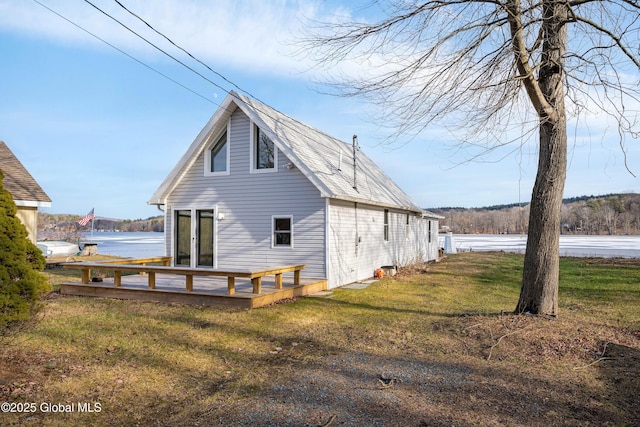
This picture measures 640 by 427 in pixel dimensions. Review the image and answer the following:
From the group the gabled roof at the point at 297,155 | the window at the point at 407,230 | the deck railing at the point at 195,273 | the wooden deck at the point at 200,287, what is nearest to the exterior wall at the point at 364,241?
the window at the point at 407,230

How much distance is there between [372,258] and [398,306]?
219 inches

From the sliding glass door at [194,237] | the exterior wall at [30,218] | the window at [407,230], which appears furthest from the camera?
the window at [407,230]

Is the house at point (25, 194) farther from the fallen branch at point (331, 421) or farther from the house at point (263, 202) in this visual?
the fallen branch at point (331, 421)

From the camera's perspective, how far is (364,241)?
13.9 meters

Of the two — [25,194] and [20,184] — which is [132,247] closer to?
[20,184]

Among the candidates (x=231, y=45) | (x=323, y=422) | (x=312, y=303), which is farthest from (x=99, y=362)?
(x=231, y=45)

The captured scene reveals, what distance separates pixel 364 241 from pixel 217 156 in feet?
18.9

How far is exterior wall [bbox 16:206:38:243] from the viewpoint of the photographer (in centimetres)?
1535

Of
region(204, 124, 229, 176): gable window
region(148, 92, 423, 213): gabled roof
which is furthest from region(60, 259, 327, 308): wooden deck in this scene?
region(204, 124, 229, 176): gable window

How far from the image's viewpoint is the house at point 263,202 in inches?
463

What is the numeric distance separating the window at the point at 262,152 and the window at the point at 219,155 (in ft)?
3.89

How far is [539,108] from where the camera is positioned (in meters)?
7.00

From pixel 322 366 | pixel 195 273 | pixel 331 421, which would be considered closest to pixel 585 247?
pixel 195 273

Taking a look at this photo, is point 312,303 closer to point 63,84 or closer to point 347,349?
point 347,349
